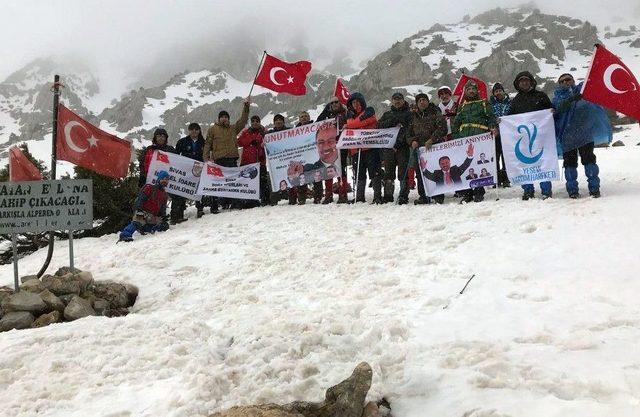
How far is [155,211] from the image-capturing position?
10.2 metres

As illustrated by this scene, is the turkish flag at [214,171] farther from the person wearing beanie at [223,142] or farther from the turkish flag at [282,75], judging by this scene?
the turkish flag at [282,75]

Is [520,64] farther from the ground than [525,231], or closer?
farther from the ground

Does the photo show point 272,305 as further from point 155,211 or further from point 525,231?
point 155,211

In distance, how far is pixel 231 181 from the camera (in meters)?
11.7

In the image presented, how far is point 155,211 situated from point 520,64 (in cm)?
13100

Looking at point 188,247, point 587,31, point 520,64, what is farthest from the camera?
point 587,31

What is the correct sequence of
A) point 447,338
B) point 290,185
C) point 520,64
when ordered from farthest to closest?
point 520,64, point 290,185, point 447,338

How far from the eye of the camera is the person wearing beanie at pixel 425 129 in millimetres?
9531

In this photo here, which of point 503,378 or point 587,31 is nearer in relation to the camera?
point 503,378

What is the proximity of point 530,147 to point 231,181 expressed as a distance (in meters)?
7.06

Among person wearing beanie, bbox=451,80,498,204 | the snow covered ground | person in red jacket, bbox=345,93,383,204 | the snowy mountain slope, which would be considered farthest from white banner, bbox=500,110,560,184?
the snowy mountain slope

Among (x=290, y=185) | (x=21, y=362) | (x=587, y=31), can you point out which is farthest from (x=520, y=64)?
(x=21, y=362)


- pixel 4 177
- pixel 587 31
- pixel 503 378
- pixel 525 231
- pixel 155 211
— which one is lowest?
pixel 503 378

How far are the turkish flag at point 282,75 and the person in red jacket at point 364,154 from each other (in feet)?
6.97
